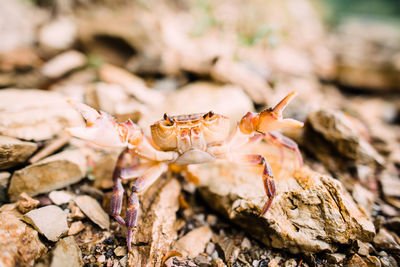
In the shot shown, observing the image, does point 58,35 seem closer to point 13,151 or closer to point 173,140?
point 13,151

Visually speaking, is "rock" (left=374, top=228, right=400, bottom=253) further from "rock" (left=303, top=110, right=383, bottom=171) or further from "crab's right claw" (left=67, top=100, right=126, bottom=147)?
"crab's right claw" (left=67, top=100, right=126, bottom=147)

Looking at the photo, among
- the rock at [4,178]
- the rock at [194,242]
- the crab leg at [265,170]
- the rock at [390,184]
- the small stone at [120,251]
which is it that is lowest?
the rock at [194,242]

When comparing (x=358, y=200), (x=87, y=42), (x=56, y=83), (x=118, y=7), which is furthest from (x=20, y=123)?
(x=118, y=7)

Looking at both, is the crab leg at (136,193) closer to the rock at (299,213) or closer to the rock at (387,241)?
the rock at (299,213)

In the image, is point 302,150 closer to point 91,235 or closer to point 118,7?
point 91,235

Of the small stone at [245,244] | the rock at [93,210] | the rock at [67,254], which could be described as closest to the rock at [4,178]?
the rock at [93,210]

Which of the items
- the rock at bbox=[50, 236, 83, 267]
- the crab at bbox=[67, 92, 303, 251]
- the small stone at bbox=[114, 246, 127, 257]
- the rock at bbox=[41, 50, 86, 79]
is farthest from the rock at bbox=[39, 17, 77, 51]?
the small stone at bbox=[114, 246, 127, 257]
